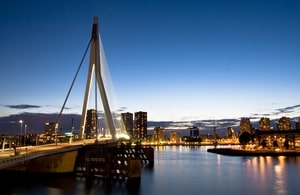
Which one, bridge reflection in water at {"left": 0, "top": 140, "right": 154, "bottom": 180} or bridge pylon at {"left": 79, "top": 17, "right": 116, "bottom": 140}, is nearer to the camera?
bridge reflection in water at {"left": 0, "top": 140, "right": 154, "bottom": 180}

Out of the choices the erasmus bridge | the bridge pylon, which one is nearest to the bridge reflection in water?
the erasmus bridge

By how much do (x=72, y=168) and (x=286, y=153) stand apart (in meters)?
60.0

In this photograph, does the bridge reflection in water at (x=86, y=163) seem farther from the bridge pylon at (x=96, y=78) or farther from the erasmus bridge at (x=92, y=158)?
the bridge pylon at (x=96, y=78)

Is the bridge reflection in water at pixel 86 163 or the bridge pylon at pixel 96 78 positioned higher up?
the bridge pylon at pixel 96 78

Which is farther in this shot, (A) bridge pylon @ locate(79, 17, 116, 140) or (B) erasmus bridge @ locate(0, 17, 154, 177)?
(A) bridge pylon @ locate(79, 17, 116, 140)

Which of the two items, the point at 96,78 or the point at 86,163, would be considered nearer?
the point at 86,163

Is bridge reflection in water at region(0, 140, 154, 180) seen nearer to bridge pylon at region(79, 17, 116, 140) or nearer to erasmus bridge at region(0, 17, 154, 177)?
erasmus bridge at region(0, 17, 154, 177)

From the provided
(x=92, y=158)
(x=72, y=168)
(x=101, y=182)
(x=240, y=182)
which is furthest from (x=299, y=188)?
(x=72, y=168)

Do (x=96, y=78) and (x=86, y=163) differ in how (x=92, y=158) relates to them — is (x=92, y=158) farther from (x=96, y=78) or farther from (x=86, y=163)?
(x=96, y=78)

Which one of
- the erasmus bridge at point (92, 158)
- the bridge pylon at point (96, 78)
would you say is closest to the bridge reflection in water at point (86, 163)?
the erasmus bridge at point (92, 158)

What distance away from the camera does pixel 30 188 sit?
95.1 feet

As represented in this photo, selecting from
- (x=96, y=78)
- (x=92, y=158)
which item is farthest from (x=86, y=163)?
(x=96, y=78)

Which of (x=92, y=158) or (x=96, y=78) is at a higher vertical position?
(x=96, y=78)

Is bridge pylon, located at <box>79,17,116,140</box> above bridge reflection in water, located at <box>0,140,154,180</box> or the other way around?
→ above
